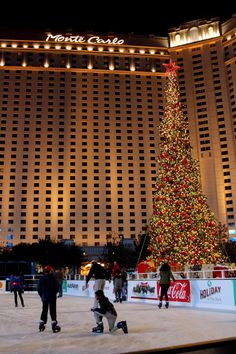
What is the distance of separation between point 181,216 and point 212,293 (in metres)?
8.99

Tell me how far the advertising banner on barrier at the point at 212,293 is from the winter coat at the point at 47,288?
7.28 meters

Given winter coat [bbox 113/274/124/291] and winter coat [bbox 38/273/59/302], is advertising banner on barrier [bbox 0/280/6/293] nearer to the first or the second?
winter coat [bbox 113/274/124/291]

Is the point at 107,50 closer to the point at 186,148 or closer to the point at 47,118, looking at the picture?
the point at 47,118

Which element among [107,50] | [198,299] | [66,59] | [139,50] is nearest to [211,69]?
[139,50]

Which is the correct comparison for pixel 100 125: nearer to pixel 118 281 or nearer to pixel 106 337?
pixel 118 281

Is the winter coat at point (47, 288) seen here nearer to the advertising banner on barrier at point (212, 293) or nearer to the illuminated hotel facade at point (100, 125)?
the advertising banner on barrier at point (212, 293)

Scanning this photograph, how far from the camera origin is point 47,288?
909 cm

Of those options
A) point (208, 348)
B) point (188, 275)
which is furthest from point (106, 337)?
point (188, 275)

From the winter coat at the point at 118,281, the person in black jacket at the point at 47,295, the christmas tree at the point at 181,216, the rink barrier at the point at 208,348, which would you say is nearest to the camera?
the rink barrier at the point at 208,348

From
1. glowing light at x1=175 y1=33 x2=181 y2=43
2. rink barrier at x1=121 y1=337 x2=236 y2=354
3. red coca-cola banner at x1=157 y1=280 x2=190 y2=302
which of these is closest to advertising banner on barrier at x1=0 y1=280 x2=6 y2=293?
red coca-cola banner at x1=157 y1=280 x2=190 y2=302

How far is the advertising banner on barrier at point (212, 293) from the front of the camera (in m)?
13.8

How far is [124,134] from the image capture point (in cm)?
9981

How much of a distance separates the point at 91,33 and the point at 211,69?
36.4 meters


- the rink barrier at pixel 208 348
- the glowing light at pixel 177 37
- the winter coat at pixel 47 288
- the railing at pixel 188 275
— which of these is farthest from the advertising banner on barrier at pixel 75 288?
the glowing light at pixel 177 37
